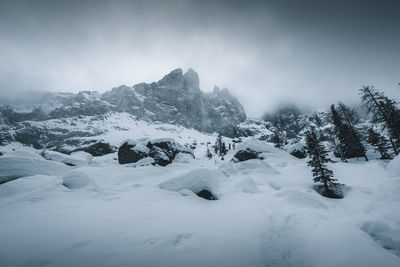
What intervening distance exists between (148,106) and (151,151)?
498 feet

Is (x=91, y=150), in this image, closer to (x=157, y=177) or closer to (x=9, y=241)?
(x=157, y=177)

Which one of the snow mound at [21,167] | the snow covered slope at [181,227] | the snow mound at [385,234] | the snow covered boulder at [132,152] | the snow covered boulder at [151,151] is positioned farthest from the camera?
the snow covered boulder at [132,152]

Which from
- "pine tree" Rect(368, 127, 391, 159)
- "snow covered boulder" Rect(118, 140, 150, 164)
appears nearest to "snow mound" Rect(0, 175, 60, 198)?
"snow covered boulder" Rect(118, 140, 150, 164)

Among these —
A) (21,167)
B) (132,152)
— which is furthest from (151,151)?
(21,167)

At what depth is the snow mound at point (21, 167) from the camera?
10.2 metres

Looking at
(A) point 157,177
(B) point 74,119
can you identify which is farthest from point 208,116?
(A) point 157,177

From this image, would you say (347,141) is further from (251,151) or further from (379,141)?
(251,151)

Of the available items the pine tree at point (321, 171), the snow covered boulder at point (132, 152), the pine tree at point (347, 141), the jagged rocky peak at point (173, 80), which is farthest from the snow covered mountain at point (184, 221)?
the jagged rocky peak at point (173, 80)

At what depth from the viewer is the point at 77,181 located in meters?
10.1

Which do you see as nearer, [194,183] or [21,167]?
[194,183]

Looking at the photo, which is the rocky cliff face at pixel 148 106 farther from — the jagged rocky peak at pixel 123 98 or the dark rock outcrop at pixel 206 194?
→ the dark rock outcrop at pixel 206 194

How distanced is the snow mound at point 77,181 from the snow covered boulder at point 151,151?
16.4m

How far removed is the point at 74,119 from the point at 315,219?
169 meters

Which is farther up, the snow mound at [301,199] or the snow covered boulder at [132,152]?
the snow covered boulder at [132,152]
